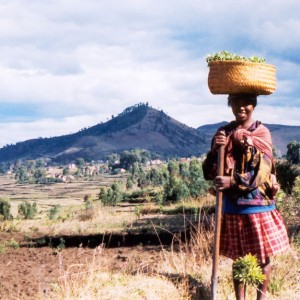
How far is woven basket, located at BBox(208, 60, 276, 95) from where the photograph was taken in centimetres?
336

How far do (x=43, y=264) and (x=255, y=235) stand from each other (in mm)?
4028

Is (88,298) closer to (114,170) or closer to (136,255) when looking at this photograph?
(136,255)

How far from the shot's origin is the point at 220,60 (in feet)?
11.4

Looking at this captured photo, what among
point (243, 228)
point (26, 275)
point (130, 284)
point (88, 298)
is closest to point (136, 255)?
point (26, 275)

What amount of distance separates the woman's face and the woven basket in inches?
2.9

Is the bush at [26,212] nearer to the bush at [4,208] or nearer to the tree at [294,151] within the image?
the bush at [4,208]

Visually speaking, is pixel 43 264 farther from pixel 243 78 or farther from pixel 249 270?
pixel 243 78

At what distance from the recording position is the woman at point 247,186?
3.31 meters

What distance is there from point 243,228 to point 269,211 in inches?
9.1

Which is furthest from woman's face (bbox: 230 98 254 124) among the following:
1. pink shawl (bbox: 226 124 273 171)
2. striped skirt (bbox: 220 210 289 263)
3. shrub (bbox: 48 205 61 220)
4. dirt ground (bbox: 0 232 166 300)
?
shrub (bbox: 48 205 61 220)

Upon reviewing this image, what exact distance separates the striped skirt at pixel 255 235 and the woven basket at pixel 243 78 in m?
0.92

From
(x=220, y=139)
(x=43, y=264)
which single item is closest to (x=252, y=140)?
(x=220, y=139)

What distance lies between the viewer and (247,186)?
328cm

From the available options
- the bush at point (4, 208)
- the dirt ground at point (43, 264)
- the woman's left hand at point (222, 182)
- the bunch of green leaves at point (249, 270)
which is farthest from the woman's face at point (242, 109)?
the bush at point (4, 208)
